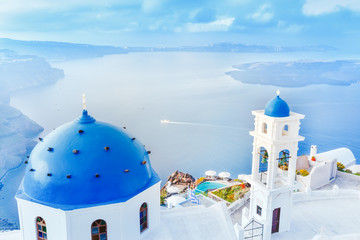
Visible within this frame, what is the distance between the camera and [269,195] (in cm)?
1145

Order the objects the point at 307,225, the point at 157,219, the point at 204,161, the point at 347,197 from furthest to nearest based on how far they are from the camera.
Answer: the point at 204,161, the point at 347,197, the point at 307,225, the point at 157,219

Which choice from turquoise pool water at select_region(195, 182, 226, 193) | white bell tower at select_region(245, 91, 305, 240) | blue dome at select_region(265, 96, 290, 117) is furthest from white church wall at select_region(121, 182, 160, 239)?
turquoise pool water at select_region(195, 182, 226, 193)

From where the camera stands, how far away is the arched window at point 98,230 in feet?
27.9

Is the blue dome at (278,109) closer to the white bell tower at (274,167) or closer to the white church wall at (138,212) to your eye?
the white bell tower at (274,167)

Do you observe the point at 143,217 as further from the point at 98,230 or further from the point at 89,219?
the point at 89,219

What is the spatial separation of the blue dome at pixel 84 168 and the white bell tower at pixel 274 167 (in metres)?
4.48

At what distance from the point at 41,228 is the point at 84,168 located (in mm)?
2036

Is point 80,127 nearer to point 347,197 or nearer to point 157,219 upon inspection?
point 157,219

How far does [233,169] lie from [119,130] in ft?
100

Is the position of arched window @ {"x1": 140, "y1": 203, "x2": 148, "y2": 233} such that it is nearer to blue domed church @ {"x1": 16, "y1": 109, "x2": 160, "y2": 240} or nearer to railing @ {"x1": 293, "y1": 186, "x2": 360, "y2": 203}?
blue domed church @ {"x1": 16, "y1": 109, "x2": 160, "y2": 240}

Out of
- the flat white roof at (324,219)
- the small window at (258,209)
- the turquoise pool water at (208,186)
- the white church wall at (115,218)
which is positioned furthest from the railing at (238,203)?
the white church wall at (115,218)

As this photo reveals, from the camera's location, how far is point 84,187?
8281 mm

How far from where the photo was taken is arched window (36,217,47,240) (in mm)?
8555

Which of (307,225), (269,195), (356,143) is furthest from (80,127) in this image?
(356,143)
